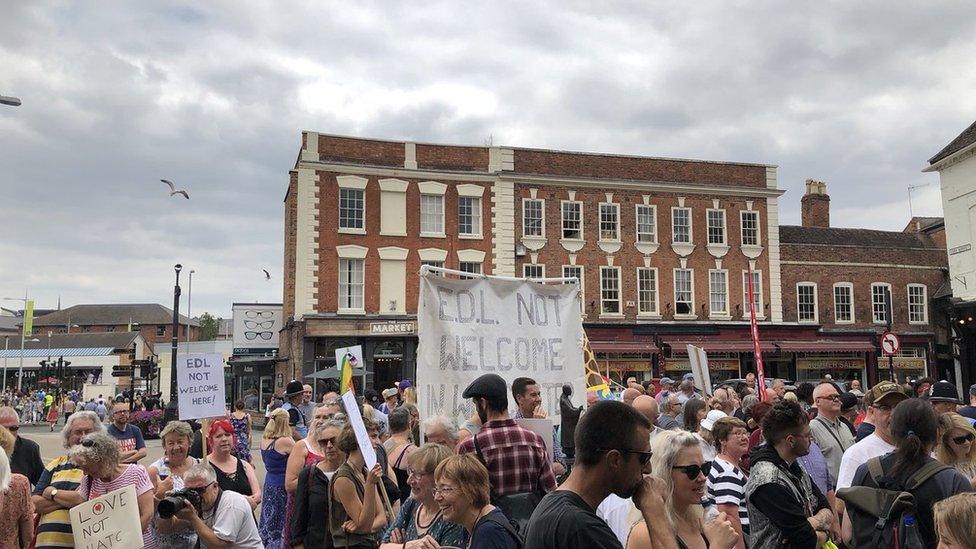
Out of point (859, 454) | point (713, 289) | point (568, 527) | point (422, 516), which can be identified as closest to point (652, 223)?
point (713, 289)

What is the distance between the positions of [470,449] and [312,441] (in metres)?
2.21

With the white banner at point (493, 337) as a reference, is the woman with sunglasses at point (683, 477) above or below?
below

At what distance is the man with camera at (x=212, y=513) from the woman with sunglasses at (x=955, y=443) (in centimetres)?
469

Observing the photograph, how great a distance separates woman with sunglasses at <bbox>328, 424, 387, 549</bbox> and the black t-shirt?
8.91 ft

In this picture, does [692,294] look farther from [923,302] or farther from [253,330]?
[253,330]

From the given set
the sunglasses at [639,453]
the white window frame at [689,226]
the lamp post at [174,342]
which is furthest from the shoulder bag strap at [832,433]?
the white window frame at [689,226]

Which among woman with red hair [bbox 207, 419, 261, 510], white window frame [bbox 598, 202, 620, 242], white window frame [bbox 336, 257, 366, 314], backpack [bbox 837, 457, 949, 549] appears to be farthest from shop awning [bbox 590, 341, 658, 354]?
backpack [bbox 837, 457, 949, 549]

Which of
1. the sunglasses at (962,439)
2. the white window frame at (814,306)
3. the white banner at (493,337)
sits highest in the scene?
the white window frame at (814,306)

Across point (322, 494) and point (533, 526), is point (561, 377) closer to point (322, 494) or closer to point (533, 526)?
point (322, 494)

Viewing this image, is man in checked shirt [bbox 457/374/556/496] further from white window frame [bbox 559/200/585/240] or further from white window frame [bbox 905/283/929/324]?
white window frame [bbox 905/283/929/324]

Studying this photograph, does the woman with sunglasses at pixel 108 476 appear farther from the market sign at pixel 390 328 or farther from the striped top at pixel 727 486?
the market sign at pixel 390 328

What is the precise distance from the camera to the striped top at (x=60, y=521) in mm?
5137

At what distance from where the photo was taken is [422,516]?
4.67 meters

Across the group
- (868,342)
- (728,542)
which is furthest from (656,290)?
(728,542)
